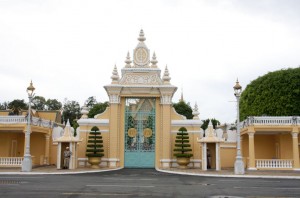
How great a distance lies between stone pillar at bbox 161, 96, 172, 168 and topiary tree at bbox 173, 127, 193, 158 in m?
0.93

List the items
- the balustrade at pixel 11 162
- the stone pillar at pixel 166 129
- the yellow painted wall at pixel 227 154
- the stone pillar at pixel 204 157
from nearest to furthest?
the stone pillar at pixel 204 157, the balustrade at pixel 11 162, the stone pillar at pixel 166 129, the yellow painted wall at pixel 227 154

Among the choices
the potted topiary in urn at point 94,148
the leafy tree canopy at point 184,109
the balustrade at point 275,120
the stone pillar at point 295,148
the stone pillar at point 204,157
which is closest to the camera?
the stone pillar at point 204,157

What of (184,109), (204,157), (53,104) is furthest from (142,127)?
(53,104)

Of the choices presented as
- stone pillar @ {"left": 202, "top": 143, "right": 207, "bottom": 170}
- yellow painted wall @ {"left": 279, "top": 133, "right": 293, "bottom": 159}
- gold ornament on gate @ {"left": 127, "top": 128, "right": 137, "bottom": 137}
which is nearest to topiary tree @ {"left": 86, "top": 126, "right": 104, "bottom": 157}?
gold ornament on gate @ {"left": 127, "top": 128, "right": 137, "bottom": 137}

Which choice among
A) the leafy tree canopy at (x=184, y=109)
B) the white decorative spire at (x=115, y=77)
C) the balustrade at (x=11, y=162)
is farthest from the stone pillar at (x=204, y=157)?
the leafy tree canopy at (x=184, y=109)

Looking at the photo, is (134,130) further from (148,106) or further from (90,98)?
(90,98)

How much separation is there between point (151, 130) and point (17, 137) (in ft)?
36.8

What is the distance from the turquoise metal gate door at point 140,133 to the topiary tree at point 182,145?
2.02 m

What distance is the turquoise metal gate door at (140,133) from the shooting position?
1020 inches

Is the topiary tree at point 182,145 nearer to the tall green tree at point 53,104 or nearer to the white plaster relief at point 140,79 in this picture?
the white plaster relief at point 140,79

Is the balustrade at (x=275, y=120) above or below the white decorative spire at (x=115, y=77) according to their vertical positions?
below

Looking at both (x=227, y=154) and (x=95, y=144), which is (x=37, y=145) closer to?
(x=95, y=144)

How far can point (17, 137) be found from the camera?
29.1 metres

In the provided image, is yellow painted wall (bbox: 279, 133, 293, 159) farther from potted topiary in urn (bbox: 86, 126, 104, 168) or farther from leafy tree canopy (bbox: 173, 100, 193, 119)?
leafy tree canopy (bbox: 173, 100, 193, 119)
